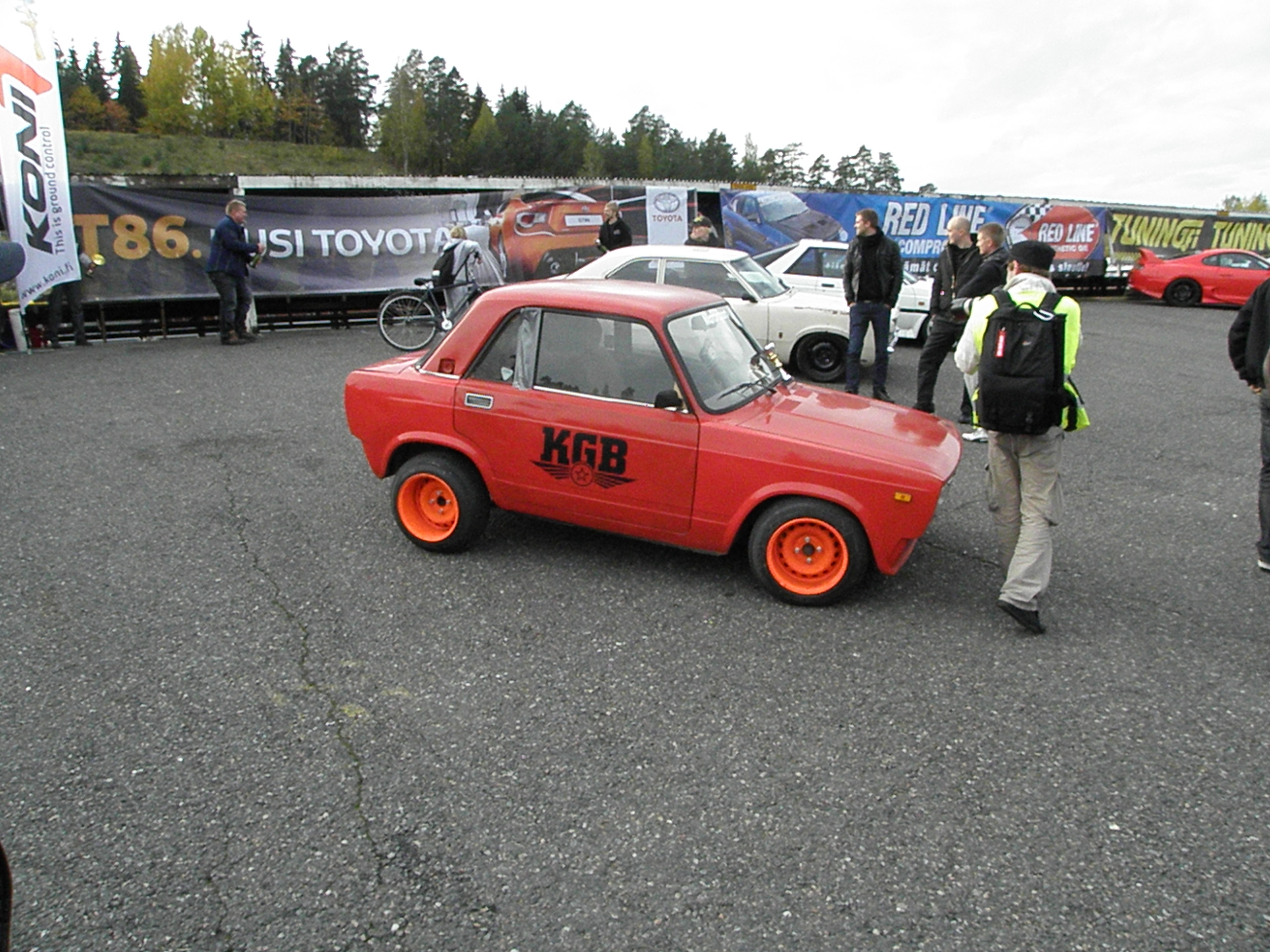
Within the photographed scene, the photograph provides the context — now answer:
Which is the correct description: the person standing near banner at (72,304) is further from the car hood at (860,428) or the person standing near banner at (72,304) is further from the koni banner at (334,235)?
the car hood at (860,428)

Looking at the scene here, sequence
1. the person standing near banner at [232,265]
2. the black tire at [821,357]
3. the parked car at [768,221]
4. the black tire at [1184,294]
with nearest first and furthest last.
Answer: the black tire at [821,357]
the person standing near banner at [232,265]
the parked car at [768,221]
the black tire at [1184,294]

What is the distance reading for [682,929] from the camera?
7.88 feet

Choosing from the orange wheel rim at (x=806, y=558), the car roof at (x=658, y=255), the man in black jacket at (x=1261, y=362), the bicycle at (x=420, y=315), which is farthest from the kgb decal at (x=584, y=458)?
the bicycle at (x=420, y=315)

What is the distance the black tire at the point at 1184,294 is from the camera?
20.0 metres

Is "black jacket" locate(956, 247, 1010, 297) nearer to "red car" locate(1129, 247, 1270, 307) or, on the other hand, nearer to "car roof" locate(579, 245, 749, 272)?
"car roof" locate(579, 245, 749, 272)

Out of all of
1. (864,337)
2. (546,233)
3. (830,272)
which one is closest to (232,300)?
(546,233)

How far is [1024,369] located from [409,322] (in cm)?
948

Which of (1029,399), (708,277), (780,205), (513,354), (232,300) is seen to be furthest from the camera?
(780,205)

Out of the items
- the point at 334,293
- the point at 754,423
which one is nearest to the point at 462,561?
the point at 754,423

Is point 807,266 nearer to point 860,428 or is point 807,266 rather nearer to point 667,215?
point 667,215

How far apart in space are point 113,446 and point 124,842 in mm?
5124

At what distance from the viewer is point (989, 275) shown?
22.4 ft

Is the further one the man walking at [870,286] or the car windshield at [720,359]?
the man walking at [870,286]

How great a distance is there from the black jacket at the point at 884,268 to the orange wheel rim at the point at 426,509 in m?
4.80
